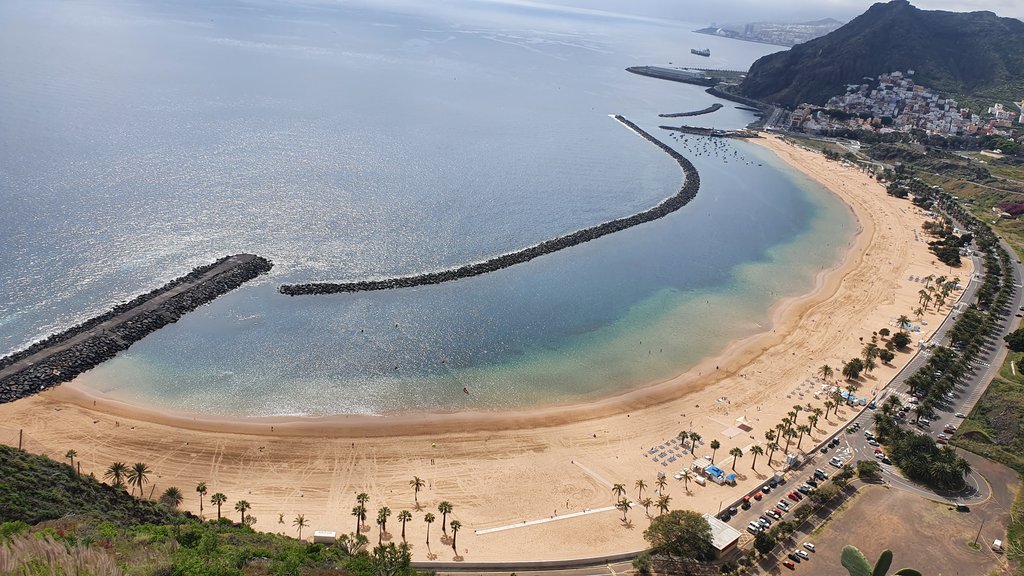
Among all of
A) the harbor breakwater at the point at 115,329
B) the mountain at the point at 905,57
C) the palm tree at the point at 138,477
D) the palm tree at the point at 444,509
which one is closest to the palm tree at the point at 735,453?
the palm tree at the point at 444,509

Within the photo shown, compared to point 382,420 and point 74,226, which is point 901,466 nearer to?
point 382,420

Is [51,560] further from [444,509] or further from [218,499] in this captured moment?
[444,509]

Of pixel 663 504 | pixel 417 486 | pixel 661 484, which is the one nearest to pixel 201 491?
pixel 417 486

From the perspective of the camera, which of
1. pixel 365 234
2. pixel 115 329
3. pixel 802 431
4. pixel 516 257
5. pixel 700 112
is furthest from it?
pixel 700 112

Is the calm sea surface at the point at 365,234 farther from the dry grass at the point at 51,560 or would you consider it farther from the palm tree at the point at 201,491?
the dry grass at the point at 51,560

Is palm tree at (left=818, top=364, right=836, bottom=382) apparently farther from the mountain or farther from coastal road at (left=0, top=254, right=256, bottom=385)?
the mountain

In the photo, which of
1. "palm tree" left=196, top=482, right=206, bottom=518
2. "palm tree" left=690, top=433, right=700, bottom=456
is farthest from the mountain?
"palm tree" left=196, top=482, right=206, bottom=518
